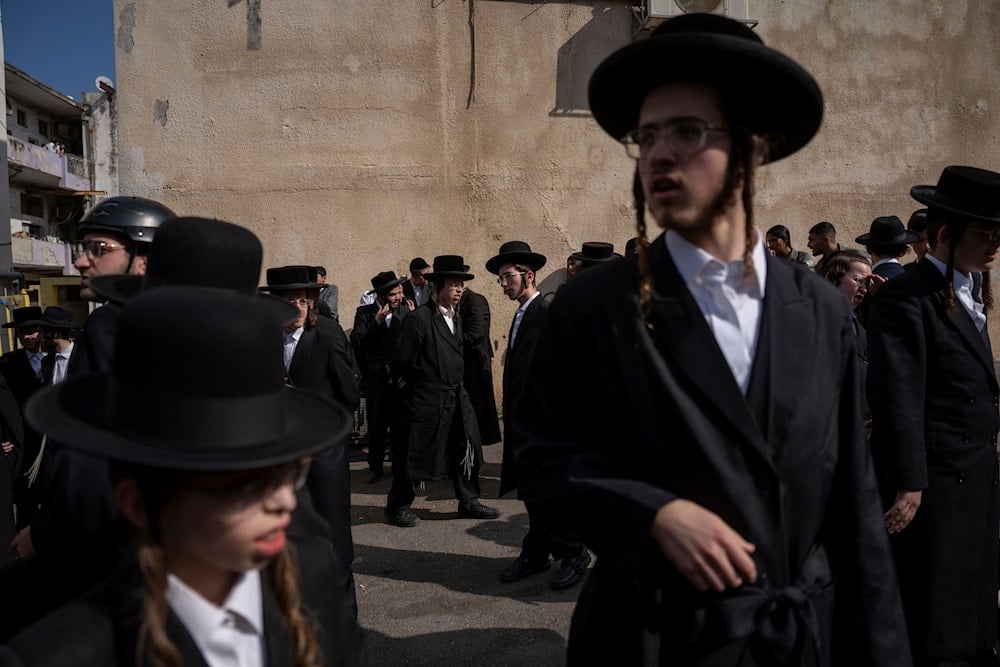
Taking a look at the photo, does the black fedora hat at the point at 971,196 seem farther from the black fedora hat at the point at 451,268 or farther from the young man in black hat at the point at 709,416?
the black fedora hat at the point at 451,268

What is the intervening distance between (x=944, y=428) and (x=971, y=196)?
0.97 m

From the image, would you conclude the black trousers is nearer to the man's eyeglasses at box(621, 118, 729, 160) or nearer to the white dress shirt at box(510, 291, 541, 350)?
the white dress shirt at box(510, 291, 541, 350)

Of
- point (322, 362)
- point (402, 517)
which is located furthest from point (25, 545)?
point (402, 517)

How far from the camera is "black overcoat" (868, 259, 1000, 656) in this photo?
10.7 feet

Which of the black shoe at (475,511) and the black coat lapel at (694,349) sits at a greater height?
the black coat lapel at (694,349)

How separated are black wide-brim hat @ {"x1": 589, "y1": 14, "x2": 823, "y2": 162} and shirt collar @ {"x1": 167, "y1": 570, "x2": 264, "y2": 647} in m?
1.36

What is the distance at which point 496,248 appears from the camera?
1123 cm

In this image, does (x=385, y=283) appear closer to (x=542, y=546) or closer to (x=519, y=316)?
(x=519, y=316)

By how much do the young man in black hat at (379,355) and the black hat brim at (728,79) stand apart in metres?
6.02

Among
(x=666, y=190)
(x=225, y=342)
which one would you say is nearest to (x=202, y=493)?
(x=225, y=342)

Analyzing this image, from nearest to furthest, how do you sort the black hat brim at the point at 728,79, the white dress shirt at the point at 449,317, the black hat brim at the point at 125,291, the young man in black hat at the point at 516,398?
1. the black hat brim at the point at 728,79
2. the black hat brim at the point at 125,291
3. the young man in black hat at the point at 516,398
4. the white dress shirt at the point at 449,317

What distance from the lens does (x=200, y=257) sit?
6.93 ft

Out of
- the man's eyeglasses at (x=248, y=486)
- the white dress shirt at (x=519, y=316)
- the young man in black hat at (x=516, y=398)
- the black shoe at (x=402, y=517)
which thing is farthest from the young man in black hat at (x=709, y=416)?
the black shoe at (x=402, y=517)

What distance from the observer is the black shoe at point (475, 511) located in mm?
6742
